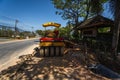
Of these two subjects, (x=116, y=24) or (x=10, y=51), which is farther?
(x=10, y=51)

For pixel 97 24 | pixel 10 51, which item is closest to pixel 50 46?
pixel 10 51

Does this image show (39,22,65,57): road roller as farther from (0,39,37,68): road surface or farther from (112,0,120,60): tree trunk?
(112,0,120,60): tree trunk

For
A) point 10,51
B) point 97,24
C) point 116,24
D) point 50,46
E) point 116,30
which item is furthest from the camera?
point 97,24

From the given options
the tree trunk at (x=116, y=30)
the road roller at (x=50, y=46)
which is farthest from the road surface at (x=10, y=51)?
the tree trunk at (x=116, y=30)

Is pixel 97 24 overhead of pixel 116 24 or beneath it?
overhead

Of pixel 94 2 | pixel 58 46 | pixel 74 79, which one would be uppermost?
pixel 94 2

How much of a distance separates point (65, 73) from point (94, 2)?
731cm

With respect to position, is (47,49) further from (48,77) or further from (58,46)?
(48,77)

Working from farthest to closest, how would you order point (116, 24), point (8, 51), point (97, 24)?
point (97, 24), point (8, 51), point (116, 24)

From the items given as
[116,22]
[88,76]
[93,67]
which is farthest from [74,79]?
[116,22]

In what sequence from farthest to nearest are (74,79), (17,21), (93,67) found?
(17,21), (93,67), (74,79)

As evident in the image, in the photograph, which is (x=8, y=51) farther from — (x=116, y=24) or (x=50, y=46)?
(x=116, y=24)

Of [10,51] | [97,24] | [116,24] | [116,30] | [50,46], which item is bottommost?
[10,51]

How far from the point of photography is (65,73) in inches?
320
